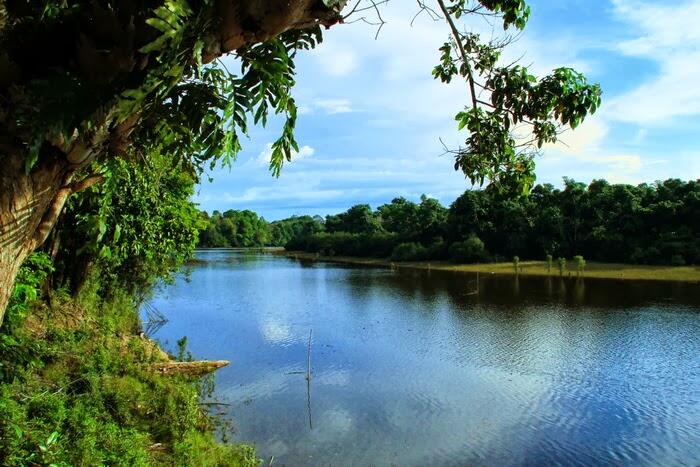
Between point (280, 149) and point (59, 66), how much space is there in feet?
5.01

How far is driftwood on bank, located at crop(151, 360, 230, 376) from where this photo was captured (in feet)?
44.3

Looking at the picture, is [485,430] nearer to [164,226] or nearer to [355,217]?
[164,226]

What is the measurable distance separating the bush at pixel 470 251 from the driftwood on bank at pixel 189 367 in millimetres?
50014

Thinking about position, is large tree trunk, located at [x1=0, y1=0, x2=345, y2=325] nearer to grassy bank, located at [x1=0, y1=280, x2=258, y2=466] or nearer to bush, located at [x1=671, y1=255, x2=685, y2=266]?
grassy bank, located at [x1=0, y1=280, x2=258, y2=466]

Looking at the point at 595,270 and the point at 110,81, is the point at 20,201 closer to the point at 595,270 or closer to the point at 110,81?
the point at 110,81

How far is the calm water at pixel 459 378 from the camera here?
11648 millimetres

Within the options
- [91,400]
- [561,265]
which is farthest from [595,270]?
[91,400]

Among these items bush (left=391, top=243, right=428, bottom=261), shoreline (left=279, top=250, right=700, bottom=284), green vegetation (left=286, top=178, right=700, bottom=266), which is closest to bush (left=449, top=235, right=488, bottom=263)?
green vegetation (left=286, top=178, right=700, bottom=266)

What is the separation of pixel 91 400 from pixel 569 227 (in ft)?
193

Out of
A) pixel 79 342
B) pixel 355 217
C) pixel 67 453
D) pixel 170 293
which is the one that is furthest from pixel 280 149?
pixel 355 217

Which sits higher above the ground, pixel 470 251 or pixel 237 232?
pixel 237 232

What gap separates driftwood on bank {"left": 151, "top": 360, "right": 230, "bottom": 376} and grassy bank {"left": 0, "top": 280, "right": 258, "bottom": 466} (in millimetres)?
264

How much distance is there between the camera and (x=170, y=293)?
3791cm

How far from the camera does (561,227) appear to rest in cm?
5912
